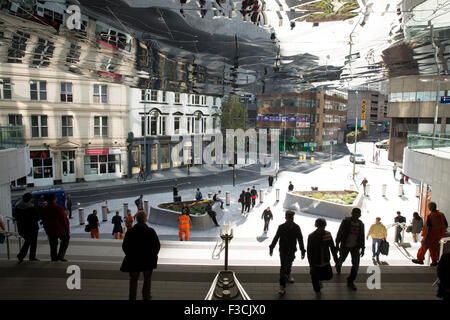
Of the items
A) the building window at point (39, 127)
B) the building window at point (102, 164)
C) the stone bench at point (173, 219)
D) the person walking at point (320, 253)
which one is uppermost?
the building window at point (39, 127)

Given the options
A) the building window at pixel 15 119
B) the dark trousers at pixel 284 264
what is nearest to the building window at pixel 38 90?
the building window at pixel 15 119

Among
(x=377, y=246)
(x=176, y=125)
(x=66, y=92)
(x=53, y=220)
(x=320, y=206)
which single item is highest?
(x=66, y=92)

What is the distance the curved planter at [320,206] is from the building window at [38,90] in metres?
20.7

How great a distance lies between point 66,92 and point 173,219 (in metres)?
17.4

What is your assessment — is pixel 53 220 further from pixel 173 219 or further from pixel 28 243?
pixel 173 219

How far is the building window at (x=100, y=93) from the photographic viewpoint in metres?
27.2

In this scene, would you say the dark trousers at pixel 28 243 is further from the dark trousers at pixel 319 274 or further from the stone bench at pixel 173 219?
the stone bench at pixel 173 219

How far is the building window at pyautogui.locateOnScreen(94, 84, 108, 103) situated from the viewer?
1069 inches

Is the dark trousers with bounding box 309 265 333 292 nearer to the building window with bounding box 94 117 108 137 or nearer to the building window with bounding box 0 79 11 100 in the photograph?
the building window with bounding box 0 79 11 100

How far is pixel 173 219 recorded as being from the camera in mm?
14984

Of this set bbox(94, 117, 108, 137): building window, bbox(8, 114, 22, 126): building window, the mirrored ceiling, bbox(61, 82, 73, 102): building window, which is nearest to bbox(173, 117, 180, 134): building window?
bbox(94, 117, 108, 137): building window

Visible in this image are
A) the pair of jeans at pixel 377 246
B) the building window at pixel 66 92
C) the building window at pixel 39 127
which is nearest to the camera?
the pair of jeans at pixel 377 246

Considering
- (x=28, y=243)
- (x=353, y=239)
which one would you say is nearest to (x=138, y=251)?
(x=28, y=243)
